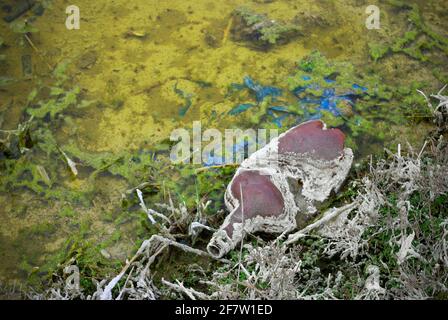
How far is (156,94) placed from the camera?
316cm

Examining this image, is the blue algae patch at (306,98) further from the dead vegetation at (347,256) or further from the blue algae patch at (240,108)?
the dead vegetation at (347,256)

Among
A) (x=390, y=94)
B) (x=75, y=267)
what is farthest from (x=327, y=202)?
(x=75, y=267)

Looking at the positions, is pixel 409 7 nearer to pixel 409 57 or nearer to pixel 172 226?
pixel 409 57

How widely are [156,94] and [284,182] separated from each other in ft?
3.16

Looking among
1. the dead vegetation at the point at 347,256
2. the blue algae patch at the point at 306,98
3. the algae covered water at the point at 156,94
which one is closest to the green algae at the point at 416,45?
the algae covered water at the point at 156,94

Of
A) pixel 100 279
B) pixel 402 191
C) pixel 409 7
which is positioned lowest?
pixel 100 279

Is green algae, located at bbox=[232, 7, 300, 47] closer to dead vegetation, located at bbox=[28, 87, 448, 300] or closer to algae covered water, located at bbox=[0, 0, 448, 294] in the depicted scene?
algae covered water, located at bbox=[0, 0, 448, 294]

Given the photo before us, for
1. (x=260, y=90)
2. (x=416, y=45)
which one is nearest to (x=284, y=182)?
(x=260, y=90)

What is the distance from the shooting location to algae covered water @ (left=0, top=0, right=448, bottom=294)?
2.67 metres

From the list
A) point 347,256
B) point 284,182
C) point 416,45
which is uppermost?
point 416,45

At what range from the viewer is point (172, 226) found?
2545 millimetres

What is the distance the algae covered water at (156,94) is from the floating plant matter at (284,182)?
0.19m

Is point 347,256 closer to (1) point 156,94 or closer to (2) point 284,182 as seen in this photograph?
(2) point 284,182

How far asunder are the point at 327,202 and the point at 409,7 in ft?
5.38
